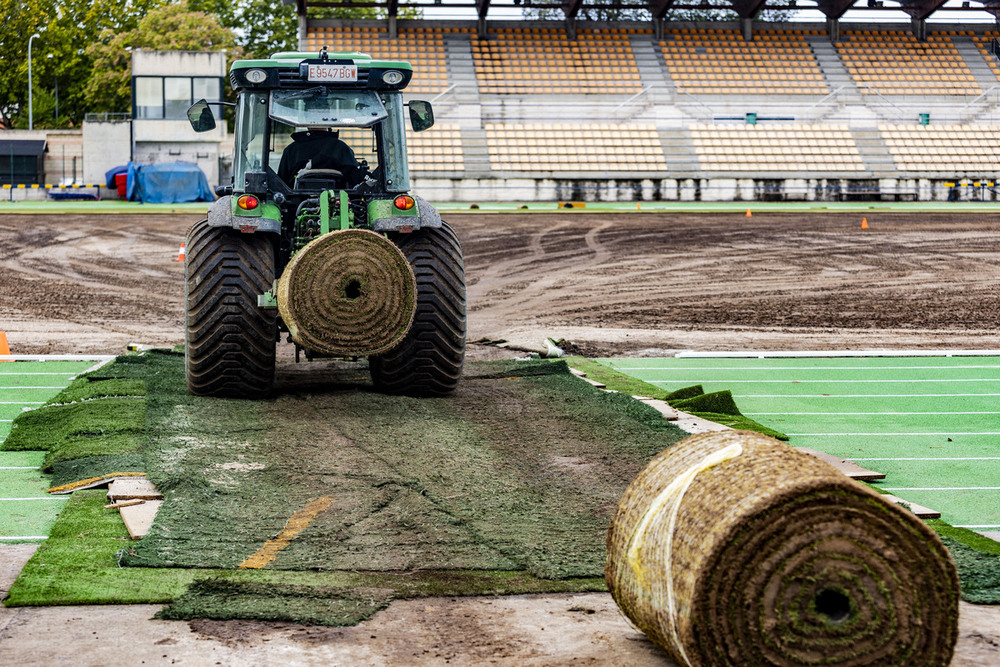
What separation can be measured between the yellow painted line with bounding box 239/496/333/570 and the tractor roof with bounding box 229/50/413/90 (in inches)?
181

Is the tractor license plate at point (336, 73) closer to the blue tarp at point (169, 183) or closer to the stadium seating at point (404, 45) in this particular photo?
the blue tarp at point (169, 183)

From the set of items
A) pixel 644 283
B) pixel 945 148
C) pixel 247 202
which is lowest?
pixel 644 283

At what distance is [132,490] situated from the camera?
7051mm

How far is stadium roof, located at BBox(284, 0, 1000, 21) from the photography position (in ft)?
155

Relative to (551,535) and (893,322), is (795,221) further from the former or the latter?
(551,535)

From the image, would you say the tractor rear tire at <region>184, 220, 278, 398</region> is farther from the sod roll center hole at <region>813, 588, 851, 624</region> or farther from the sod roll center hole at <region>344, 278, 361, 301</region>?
the sod roll center hole at <region>813, 588, 851, 624</region>

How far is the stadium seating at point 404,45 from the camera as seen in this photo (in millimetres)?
46062

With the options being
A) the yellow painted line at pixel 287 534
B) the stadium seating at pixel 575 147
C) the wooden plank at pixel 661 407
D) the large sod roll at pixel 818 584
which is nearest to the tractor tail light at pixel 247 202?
the wooden plank at pixel 661 407

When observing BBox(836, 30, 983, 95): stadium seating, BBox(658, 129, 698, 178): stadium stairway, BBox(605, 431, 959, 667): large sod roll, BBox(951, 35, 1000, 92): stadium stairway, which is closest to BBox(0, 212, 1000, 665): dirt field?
BBox(605, 431, 959, 667): large sod roll

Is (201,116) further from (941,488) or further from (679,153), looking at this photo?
(679,153)

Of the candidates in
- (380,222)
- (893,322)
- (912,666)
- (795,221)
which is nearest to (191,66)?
(795,221)

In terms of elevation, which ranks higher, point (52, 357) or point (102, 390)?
point (102, 390)

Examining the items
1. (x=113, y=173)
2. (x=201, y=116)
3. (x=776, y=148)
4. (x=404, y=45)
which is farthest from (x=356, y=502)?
(x=404, y=45)

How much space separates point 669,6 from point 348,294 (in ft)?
139
